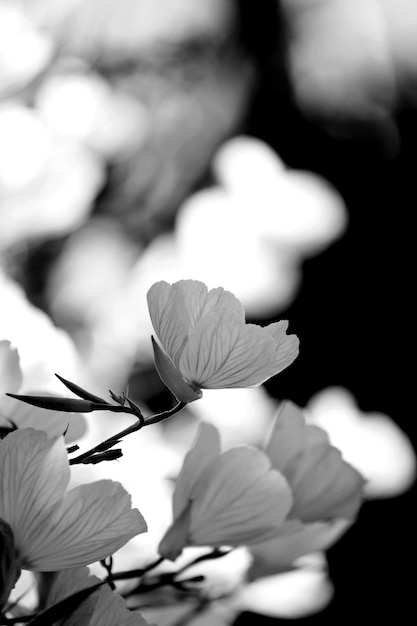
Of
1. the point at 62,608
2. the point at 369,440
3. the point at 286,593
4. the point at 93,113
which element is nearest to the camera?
the point at 62,608

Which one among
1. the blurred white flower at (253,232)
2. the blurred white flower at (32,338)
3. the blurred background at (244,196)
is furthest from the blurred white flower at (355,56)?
the blurred white flower at (32,338)

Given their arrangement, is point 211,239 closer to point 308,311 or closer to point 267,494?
point 308,311

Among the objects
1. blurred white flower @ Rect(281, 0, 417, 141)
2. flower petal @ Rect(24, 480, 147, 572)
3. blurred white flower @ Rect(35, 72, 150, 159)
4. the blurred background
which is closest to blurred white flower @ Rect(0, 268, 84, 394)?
the blurred background

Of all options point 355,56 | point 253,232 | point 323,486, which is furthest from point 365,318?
point 323,486

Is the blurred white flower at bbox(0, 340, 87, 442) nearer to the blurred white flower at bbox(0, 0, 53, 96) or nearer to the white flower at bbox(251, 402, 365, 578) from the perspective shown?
the white flower at bbox(251, 402, 365, 578)

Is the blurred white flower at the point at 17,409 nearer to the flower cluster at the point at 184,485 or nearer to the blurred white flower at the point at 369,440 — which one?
the flower cluster at the point at 184,485

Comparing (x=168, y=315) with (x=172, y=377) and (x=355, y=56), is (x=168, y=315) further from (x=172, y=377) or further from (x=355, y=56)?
(x=355, y=56)
